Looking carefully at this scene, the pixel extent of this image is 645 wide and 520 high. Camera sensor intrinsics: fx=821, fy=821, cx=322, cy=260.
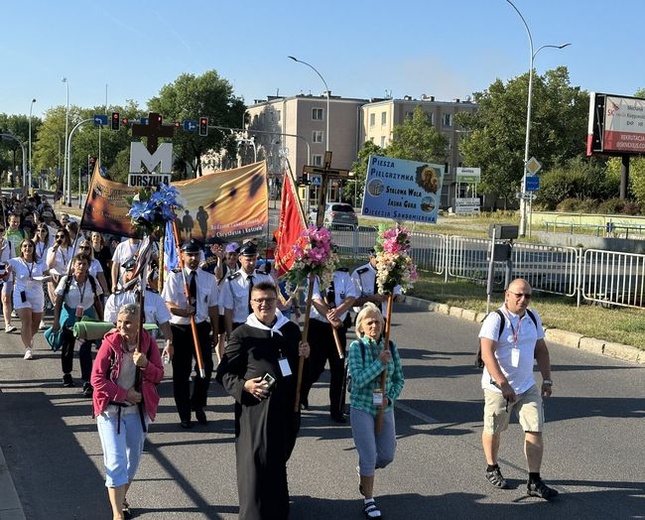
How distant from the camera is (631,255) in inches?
627

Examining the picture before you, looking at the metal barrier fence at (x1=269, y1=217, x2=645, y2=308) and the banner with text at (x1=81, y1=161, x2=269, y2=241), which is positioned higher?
the banner with text at (x1=81, y1=161, x2=269, y2=241)

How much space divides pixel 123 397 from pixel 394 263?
2.64 metres

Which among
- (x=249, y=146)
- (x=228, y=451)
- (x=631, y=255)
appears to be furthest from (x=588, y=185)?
(x=249, y=146)

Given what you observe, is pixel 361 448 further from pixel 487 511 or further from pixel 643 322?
pixel 643 322

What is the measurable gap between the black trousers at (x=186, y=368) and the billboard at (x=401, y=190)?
8271 millimetres

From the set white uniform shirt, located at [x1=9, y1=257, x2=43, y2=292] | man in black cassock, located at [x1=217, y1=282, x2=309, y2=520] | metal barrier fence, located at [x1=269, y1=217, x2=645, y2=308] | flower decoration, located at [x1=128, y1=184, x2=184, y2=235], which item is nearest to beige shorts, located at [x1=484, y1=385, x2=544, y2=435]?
man in black cassock, located at [x1=217, y1=282, x2=309, y2=520]

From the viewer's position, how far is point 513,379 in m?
6.48

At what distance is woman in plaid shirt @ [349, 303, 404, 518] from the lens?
230 inches

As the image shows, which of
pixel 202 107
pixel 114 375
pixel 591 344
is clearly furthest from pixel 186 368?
pixel 202 107

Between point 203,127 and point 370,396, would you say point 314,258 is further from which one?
point 203,127

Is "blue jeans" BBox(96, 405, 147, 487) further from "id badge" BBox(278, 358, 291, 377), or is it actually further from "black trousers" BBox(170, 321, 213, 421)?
"black trousers" BBox(170, 321, 213, 421)

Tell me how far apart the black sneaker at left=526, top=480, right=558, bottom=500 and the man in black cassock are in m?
2.10

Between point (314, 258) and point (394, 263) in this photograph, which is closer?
point (314, 258)

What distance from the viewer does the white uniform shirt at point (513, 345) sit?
646 centimetres
